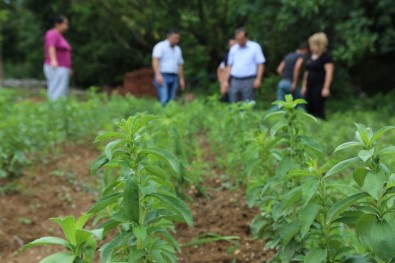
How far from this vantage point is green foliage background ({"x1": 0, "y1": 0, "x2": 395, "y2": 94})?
10.5 m

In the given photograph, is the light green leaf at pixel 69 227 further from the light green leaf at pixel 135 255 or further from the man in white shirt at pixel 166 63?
the man in white shirt at pixel 166 63

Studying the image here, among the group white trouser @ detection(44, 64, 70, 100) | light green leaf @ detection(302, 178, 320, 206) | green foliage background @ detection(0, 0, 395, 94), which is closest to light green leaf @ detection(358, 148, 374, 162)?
light green leaf @ detection(302, 178, 320, 206)

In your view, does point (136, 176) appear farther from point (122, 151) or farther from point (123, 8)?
point (123, 8)

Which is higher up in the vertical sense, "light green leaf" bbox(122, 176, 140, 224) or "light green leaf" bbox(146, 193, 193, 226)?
"light green leaf" bbox(122, 176, 140, 224)

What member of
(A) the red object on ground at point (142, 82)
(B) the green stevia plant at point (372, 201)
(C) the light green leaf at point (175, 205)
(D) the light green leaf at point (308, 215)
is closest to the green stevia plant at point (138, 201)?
(C) the light green leaf at point (175, 205)

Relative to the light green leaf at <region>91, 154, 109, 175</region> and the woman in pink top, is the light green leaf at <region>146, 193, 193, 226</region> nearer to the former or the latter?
the light green leaf at <region>91, 154, 109, 175</region>

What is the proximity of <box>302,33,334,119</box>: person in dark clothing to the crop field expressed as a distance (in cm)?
77

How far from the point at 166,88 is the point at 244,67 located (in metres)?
1.42

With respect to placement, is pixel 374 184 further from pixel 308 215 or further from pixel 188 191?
pixel 188 191

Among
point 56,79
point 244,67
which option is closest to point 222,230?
point 244,67

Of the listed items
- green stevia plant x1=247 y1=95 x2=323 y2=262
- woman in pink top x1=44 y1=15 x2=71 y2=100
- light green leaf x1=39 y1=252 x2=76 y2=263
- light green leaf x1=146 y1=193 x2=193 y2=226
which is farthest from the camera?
woman in pink top x1=44 y1=15 x2=71 y2=100

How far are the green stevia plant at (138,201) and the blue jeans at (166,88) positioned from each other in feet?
20.6

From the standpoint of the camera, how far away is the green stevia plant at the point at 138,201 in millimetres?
1731

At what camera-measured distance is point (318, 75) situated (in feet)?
24.3
